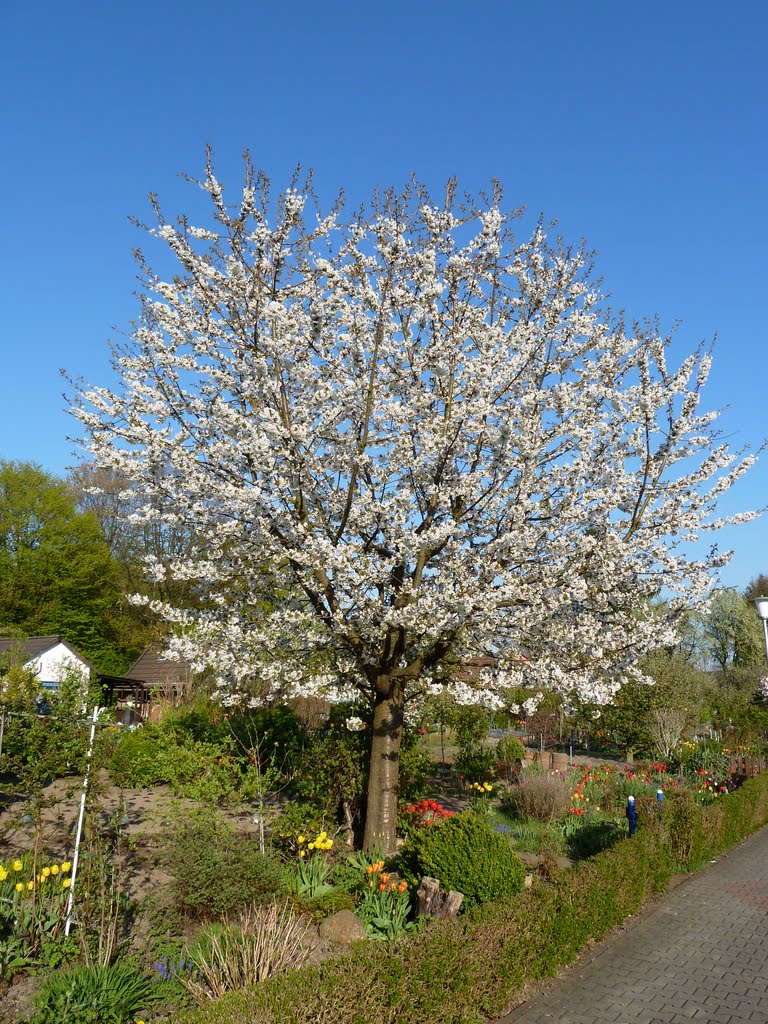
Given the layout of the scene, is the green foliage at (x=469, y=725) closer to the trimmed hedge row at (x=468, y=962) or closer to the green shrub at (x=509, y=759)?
the green shrub at (x=509, y=759)

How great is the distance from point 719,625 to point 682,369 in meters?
45.5

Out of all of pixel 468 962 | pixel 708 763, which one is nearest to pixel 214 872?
pixel 468 962

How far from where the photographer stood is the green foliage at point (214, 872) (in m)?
7.01

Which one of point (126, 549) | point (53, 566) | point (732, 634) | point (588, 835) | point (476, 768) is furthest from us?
point (732, 634)

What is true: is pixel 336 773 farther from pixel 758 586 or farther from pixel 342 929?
pixel 758 586

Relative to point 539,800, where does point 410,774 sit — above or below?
above

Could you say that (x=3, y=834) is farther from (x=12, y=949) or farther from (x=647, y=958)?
(x=647, y=958)

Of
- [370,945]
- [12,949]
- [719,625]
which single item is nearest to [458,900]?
[370,945]

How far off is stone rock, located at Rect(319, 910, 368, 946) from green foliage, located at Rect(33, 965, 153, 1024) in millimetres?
2076

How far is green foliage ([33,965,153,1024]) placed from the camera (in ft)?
15.8

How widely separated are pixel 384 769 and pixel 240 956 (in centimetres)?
382

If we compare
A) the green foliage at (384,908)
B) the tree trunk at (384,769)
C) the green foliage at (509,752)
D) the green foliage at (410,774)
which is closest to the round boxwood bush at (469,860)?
the green foliage at (384,908)

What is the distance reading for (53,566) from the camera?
35.7 m

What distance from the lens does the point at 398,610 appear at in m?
8.46
